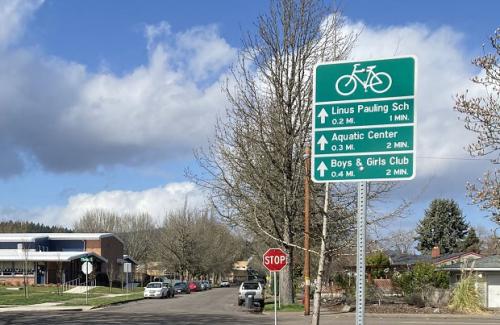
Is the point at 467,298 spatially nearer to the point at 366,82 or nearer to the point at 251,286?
the point at 251,286

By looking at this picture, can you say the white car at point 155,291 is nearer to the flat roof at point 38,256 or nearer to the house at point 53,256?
the house at point 53,256

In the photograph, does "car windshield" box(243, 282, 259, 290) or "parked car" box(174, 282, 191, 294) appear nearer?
"car windshield" box(243, 282, 259, 290)

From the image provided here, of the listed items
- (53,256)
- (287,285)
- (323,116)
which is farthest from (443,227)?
(323,116)

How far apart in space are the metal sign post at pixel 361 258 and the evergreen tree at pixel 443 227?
73240 millimetres

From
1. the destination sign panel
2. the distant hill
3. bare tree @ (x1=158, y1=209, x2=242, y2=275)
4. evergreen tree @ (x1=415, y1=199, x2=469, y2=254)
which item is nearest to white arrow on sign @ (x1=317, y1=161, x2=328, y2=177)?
the destination sign panel

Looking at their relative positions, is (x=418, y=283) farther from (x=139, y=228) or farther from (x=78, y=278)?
(x=139, y=228)

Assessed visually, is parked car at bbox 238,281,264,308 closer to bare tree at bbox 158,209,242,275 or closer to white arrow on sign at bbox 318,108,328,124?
white arrow on sign at bbox 318,108,328,124

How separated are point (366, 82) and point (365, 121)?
291 mm

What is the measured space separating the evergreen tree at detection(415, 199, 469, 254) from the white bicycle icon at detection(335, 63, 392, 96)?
73.1 meters

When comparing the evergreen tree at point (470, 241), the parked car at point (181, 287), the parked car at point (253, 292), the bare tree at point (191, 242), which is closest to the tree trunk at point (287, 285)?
the parked car at point (253, 292)

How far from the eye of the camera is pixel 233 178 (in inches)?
1209

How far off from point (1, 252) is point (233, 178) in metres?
49.4

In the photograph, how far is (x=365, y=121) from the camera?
4.62 m

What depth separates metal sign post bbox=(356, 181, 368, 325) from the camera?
14.1ft
